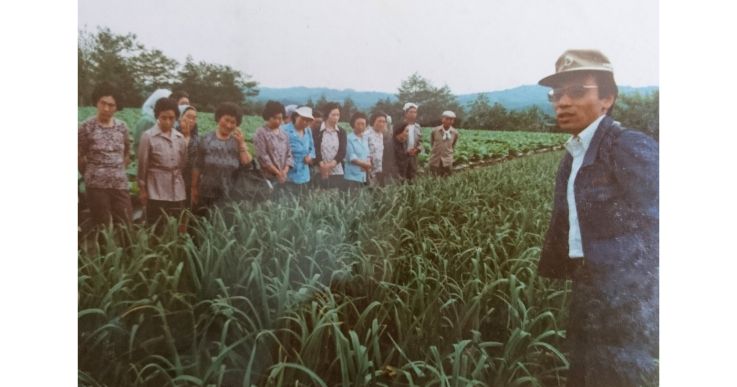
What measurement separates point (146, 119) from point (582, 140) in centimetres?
175

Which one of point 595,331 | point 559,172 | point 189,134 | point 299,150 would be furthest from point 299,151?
point 595,331

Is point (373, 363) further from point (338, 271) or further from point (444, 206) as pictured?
point (444, 206)

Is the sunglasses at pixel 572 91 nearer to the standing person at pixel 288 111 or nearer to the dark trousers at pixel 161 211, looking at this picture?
the standing person at pixel 288 111

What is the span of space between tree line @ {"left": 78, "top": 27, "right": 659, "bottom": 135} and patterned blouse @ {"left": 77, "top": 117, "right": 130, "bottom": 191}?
11cm

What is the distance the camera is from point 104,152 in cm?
271

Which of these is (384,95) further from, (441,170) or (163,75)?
(163,75)

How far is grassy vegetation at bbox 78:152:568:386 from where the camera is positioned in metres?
2.55

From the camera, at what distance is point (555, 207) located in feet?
9.03

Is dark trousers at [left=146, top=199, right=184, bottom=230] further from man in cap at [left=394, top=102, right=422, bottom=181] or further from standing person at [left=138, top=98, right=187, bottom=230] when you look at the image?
man in cap at [left=394, top=102, right=422, bottom=181]

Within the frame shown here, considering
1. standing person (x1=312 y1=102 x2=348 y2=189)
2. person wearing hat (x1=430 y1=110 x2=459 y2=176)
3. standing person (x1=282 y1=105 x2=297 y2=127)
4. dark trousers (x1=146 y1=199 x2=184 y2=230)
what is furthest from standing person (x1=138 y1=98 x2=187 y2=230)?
person wearing hat (x1=430 y1=110 x2=459 y2=176)

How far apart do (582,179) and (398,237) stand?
771mm

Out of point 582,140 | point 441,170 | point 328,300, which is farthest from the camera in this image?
point 441,170

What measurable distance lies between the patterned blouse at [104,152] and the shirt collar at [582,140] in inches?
70.2
